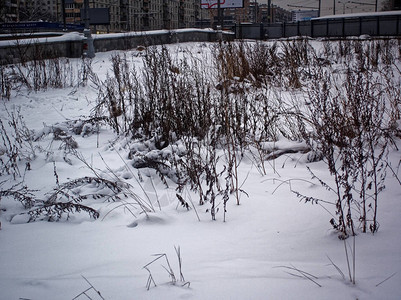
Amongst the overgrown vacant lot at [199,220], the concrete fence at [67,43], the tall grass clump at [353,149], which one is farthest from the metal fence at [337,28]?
the overgrown vacant lot at [199,220]

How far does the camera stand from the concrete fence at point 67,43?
9.39 metres

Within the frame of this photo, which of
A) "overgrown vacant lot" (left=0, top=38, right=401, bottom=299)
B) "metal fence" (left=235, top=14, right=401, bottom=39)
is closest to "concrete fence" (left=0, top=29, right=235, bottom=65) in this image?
"overgrown vacant lot" (left=0, top=38, right=401, bottom=299)

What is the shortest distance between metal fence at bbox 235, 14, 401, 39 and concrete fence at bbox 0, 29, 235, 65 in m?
11.0

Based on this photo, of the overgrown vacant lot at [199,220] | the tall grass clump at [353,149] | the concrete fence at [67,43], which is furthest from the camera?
the concrete fence at [67,43]

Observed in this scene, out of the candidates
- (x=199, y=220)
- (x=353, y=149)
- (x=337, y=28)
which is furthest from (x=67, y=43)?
(x=337, y=28)

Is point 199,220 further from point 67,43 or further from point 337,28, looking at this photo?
point 337,28

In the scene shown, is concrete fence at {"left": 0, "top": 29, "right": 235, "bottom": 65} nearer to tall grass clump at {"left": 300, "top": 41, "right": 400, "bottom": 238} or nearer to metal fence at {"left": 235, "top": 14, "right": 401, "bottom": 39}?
tall grass clump at {"left": 300, "top": 41, "right": 400, "bottom": 238}

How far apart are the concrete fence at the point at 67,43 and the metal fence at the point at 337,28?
11037mm

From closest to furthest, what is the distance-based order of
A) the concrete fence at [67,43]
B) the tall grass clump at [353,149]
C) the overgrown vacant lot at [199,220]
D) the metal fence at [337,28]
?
1. the overgrown vacant lot at [199,220]
2. the tall grass clump at [353,149]
3. the concrete fence at [67,43]
4. the metal fence at [337,28]

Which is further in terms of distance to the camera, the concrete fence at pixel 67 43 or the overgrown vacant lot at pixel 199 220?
the concrete fence at pixel 67 43

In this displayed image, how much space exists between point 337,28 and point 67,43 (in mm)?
24513

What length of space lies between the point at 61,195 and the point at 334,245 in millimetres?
2010

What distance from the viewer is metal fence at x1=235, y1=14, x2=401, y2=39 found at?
26.9 m

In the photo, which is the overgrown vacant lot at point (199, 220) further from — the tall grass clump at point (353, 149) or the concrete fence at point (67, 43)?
the concrete fence at point (67, 43)
